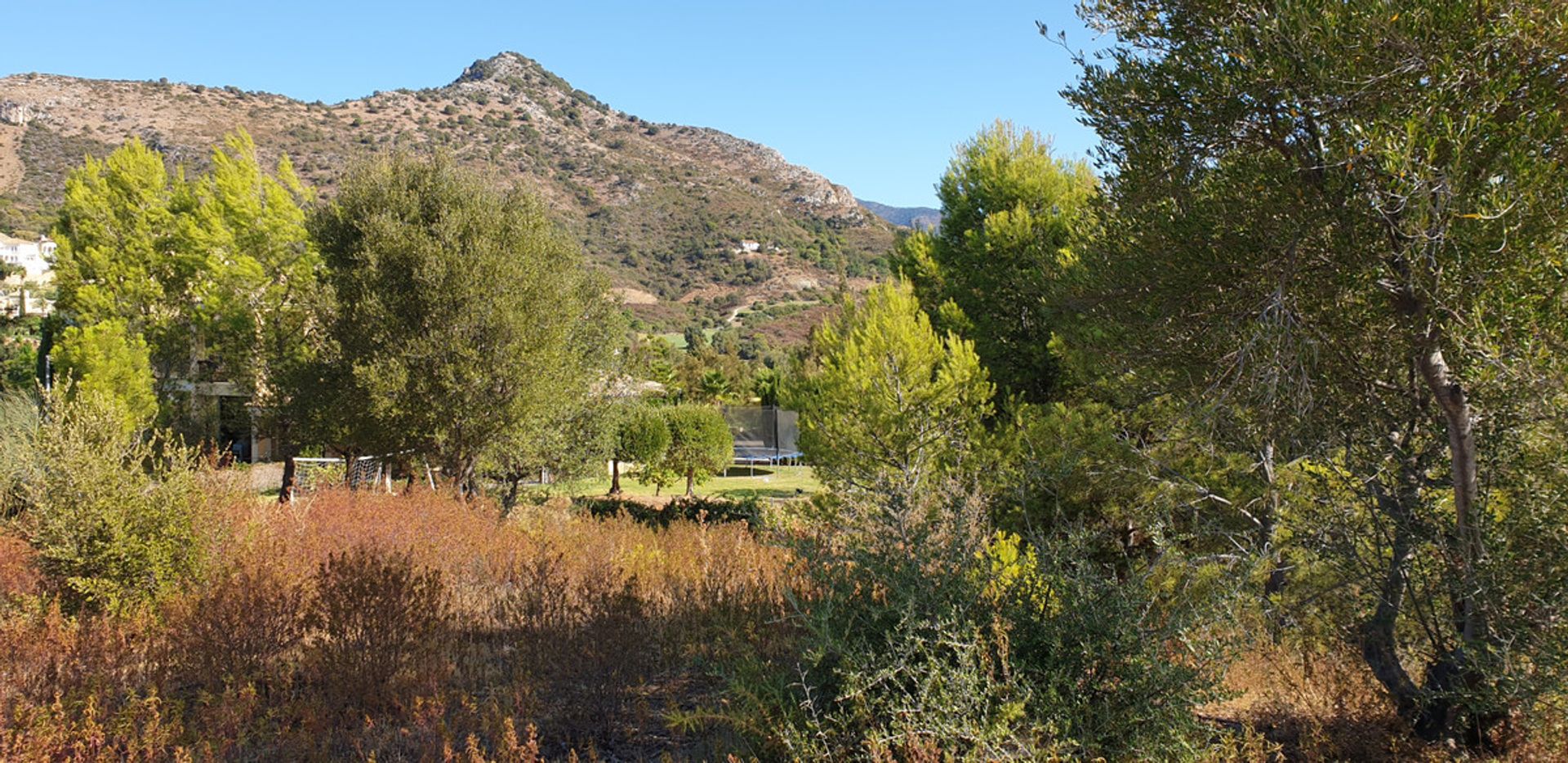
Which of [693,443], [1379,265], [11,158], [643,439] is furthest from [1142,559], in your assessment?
[11,158]

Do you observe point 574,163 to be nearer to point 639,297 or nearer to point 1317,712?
point 639,297

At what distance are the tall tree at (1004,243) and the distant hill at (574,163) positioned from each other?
53341mm

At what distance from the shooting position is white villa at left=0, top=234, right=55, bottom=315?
4442 centimetres

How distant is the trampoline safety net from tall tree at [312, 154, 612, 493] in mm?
20231

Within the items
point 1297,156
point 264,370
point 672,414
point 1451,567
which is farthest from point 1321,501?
point 264,370

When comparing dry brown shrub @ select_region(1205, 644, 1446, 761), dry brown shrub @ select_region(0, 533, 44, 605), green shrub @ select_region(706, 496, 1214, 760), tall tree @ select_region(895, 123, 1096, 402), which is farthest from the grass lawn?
green shrub @ select_region(706, 496, 1214, 760)

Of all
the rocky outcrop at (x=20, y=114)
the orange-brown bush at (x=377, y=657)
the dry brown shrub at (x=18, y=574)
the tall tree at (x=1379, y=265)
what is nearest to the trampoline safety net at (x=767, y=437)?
the dry brown shrub at (x=18, y=574)

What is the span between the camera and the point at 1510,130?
338 cm

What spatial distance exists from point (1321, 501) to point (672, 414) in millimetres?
18979

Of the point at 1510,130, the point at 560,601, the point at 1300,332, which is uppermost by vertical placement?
the point at 1510,130

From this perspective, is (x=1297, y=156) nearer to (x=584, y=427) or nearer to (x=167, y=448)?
(x=167, y=448)

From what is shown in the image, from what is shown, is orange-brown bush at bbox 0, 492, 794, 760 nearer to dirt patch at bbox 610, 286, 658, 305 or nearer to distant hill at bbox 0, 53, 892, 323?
distant hill at bbox 0, 53, 892, 323

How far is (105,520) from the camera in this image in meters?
5.52

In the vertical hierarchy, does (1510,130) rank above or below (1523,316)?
above
